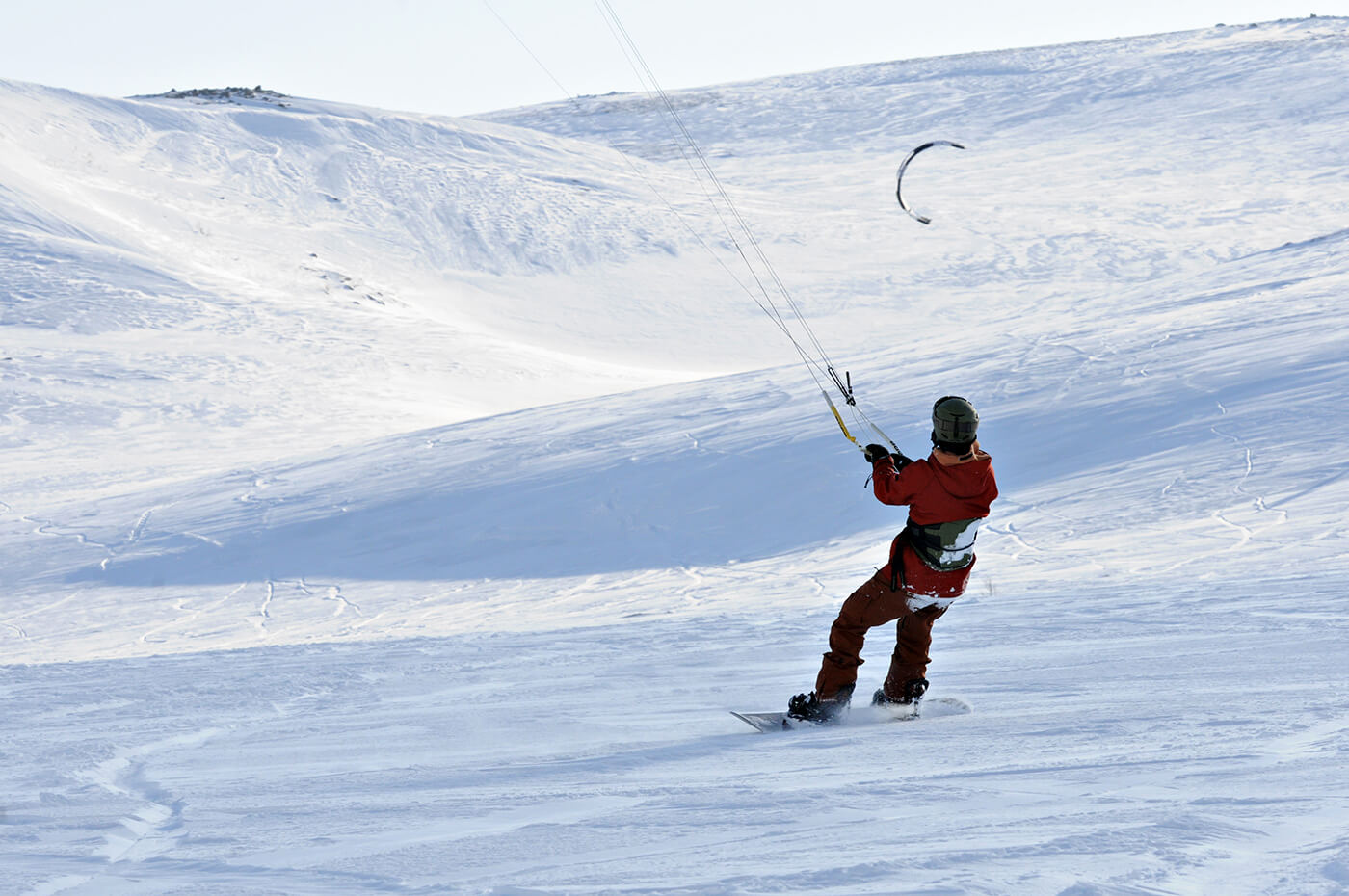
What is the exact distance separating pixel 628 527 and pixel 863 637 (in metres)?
7.07

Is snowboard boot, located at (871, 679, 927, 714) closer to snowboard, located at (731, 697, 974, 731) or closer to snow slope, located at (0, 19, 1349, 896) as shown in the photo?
snowboard, located at (731, 697, 974, 731)

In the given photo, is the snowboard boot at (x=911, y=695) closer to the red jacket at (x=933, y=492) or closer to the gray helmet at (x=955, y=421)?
the red jacket at (x=933, y=492)

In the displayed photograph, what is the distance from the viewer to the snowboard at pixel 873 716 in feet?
16.3

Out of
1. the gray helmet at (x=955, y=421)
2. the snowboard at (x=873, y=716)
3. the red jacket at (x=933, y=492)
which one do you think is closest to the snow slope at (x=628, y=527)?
the snowboard at (x=873, y=716)

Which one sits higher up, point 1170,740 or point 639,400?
point 639,400

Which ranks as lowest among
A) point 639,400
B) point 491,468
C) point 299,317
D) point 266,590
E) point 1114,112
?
point 266,590

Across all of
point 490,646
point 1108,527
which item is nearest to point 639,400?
point 1108,527

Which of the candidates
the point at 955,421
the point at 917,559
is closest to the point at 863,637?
the point at 917,559

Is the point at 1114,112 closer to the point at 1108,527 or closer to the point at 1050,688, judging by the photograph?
the point at 1108,527

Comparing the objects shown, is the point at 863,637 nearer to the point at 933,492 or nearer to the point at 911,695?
the point at 911,695

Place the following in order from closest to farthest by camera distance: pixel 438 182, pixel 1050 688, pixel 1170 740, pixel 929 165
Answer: pixel 1170 740
pixel 1050 688
pixel 438 182
pixel 929 165

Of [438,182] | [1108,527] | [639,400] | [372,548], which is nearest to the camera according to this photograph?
[1108,527]

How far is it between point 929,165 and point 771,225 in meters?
9.31

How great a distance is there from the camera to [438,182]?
36.6 metres
